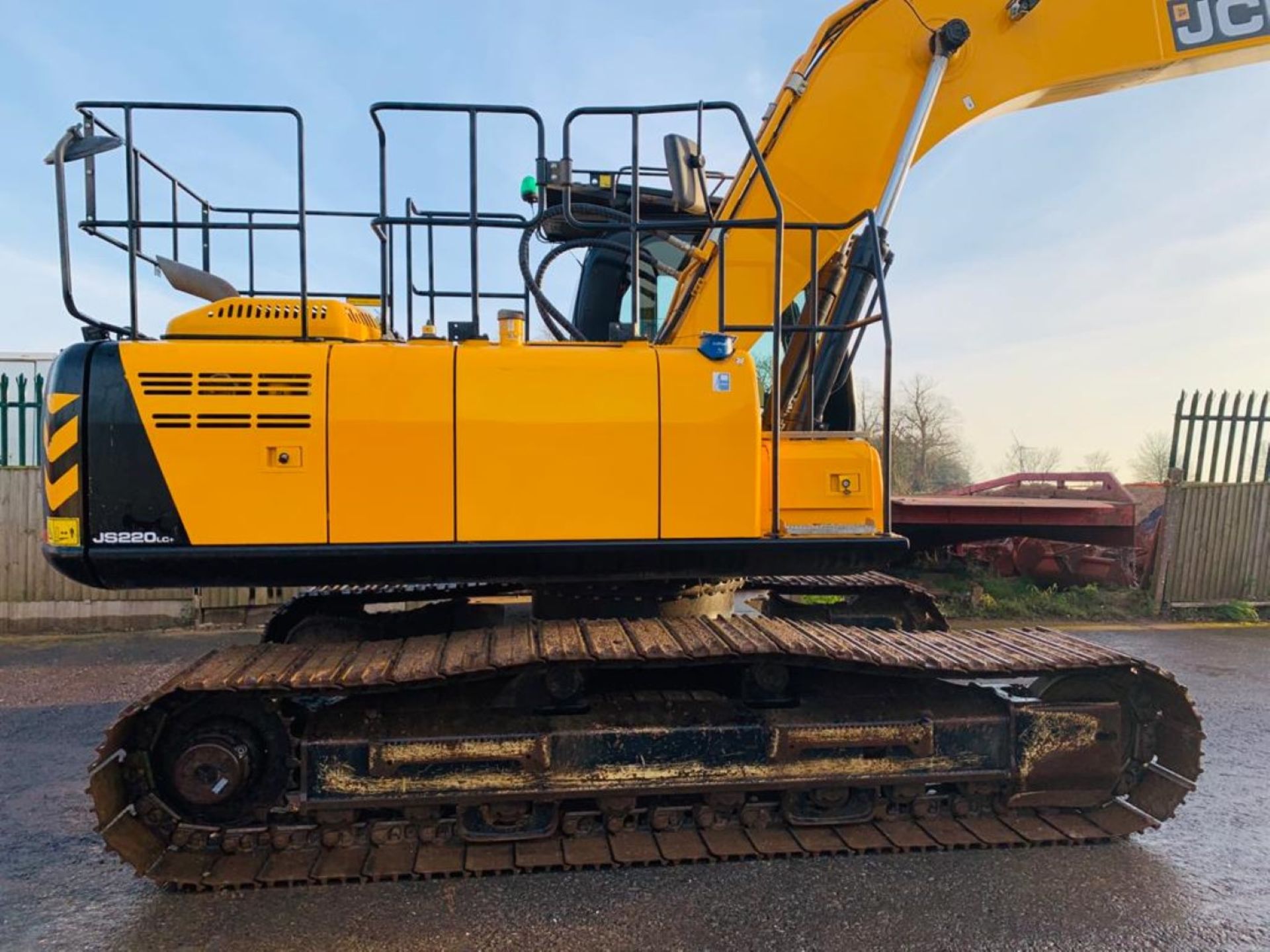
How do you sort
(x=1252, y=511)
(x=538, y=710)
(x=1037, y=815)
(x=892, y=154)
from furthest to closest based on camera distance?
(x=1252, y=511) < (x=892, y=154) < (x=1037, y=815) < (x=538, y=710)

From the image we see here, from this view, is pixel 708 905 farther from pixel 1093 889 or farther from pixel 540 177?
pixel 540 177

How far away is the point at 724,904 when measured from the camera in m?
2.84

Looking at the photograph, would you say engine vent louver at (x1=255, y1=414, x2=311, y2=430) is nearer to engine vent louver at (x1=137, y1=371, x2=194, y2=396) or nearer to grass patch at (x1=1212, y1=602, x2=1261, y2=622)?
engine vent louver at (x1=137, y1=371, x2=194, y2=396)

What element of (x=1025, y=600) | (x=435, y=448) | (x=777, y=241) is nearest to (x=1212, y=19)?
(x=777, y=241)

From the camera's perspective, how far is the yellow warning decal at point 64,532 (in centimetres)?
290

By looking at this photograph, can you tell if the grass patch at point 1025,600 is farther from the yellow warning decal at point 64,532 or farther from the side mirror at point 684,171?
the yellow warning decal at point 64,532

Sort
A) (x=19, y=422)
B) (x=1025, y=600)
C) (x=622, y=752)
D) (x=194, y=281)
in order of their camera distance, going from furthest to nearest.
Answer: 1. (x=1025, y=600)
2. (x=19, y=422)
3. (x=194, y=281)
4. (x=622, y=752)

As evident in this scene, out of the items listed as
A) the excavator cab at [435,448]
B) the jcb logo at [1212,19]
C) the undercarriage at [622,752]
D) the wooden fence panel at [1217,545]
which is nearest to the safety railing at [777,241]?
the excavator cab at [435,448]

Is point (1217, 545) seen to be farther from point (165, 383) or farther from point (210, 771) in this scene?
point (165, 383)

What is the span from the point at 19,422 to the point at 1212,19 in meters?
10.5

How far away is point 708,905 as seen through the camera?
9.28ft

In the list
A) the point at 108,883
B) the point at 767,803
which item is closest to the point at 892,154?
the point at 767,803

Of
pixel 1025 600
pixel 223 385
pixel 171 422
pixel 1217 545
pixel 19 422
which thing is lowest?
pixel 1025 600

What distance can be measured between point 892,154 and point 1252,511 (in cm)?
764
